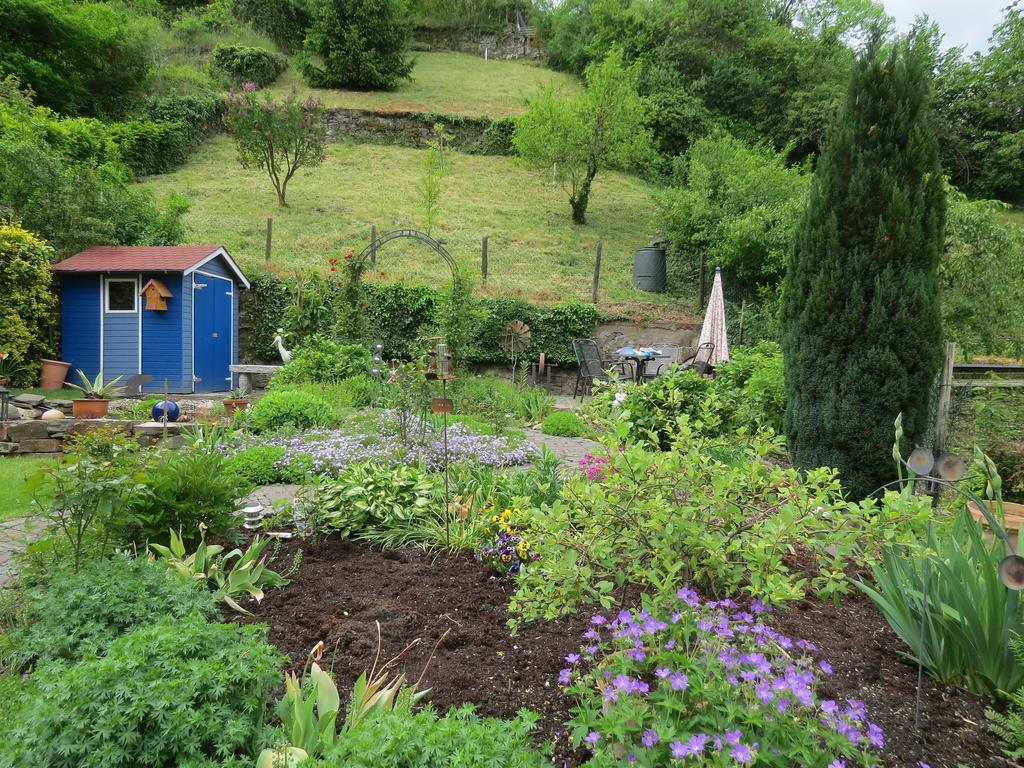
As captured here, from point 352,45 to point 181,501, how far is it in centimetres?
3247

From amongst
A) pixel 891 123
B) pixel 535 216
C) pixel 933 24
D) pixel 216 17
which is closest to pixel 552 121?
pixel 535 216

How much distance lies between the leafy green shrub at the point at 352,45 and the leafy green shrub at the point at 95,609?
3270cm

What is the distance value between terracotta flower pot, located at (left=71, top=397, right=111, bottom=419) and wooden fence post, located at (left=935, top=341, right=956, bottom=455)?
8.21m

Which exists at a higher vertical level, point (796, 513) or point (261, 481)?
point (796, 513)

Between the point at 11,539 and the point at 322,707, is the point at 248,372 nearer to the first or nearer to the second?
the point at 11,539

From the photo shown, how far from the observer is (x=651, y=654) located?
1.65 meters

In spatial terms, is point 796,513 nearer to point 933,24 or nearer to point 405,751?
point 405,751

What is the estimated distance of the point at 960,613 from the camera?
179cm

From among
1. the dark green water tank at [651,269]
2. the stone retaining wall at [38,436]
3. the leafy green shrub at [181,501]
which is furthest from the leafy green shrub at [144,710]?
the dark green water tank at [651,269]

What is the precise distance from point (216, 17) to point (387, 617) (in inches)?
1480

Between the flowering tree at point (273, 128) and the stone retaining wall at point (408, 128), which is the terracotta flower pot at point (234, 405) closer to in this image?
the flowering tree at point (273, 128)

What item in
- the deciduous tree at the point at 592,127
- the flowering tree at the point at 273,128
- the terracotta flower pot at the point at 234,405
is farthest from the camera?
the deciduous tree at the point at 592,127

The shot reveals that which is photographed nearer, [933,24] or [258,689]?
[258,689]

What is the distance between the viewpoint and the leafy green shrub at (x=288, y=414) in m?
6.39
